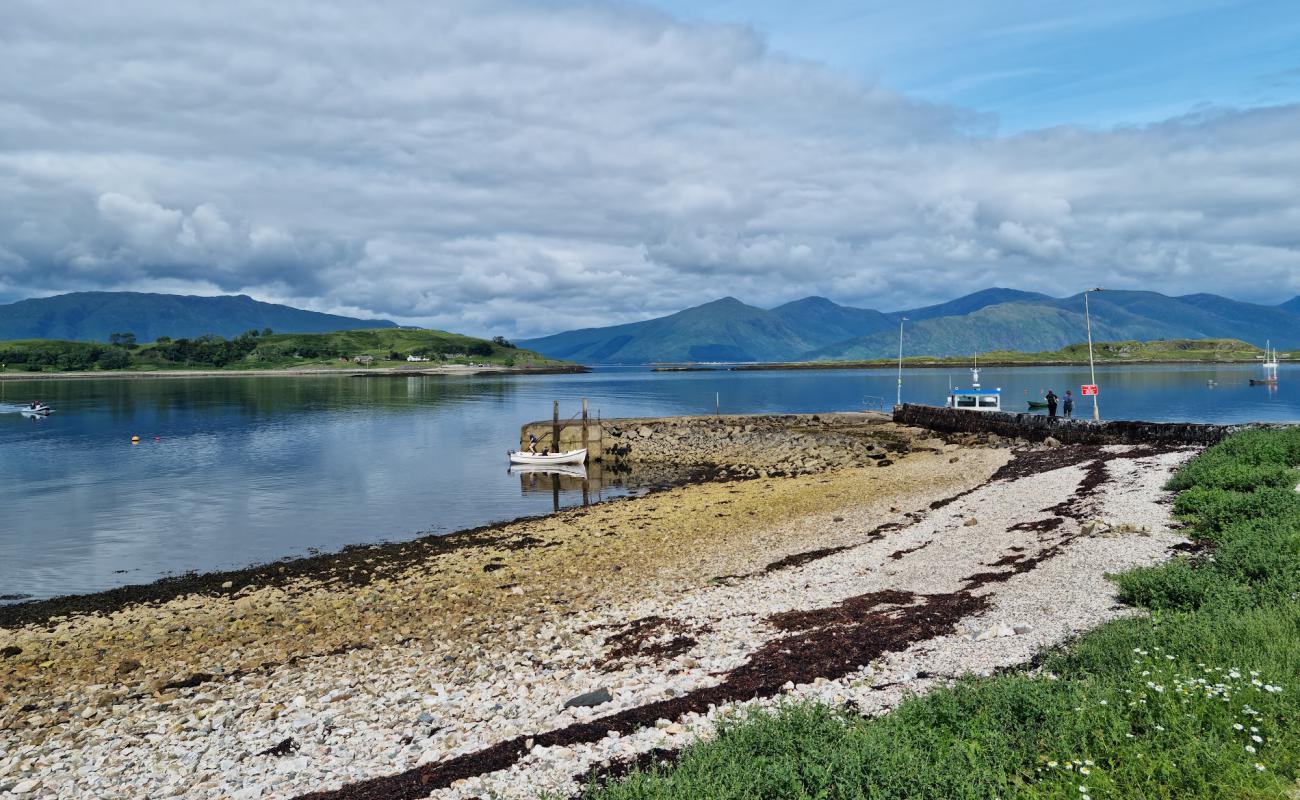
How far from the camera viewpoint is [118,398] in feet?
458

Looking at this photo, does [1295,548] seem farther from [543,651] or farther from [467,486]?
[467,486]

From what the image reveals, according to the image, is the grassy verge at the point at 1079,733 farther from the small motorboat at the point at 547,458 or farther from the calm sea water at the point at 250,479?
the small motorboat at the point at 547,458

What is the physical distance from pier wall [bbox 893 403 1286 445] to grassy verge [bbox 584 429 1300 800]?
1334 inches

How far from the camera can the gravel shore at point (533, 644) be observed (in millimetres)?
11180

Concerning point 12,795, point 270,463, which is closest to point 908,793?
point 12,795

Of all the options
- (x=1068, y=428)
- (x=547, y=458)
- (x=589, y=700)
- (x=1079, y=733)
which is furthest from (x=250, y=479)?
(x=1068, y=428)

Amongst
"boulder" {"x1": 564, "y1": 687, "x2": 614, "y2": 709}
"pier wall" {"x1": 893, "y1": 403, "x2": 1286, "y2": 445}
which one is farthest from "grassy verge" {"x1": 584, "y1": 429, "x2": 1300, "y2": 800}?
"pier wall" {"x1": 893, "y1": 403, "x2": 1286, "y2": 445}

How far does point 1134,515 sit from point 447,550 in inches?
940

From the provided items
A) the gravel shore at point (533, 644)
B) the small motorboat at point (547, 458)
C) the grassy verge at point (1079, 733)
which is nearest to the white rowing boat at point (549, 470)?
the small motorboat at point (547, 458)

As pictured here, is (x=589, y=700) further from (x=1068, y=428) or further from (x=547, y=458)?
(x=1068, y=428)

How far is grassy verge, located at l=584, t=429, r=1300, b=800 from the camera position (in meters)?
7.26

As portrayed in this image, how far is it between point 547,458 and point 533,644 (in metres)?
40.4

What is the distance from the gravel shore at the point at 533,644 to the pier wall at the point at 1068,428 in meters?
14.6

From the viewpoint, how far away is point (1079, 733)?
26.7 ft
